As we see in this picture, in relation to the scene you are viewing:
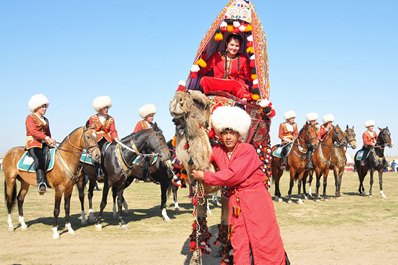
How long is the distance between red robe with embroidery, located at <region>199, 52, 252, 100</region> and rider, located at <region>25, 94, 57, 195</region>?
14.3 ft

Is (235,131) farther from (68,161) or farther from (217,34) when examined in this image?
(68,161)

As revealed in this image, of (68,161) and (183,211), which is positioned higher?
(68,161)

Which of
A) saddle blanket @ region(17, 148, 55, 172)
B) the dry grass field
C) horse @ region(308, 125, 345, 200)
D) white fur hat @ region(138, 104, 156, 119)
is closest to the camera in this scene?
the dry grass field

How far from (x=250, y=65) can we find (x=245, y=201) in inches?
99.7

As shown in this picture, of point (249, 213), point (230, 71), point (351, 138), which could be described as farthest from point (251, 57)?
point (351, 138)

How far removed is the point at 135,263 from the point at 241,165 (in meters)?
3.52

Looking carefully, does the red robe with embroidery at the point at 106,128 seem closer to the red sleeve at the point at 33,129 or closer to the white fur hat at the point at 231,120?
the red sleeve at the point at 33,129

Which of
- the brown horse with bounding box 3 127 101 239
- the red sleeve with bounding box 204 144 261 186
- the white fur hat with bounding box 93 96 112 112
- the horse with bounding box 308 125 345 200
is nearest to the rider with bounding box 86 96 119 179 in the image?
the white fur hat with bounding box 93 96 112 112

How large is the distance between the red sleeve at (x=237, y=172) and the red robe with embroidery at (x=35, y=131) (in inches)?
229

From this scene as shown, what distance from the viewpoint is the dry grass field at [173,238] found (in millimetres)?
6961

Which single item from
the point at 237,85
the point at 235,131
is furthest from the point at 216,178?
the point at 237,85

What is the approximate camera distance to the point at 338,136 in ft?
51.1

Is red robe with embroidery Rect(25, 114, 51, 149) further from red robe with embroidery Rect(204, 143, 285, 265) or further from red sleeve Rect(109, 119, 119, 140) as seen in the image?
red robe with embroidery Rect(204, 143, 285, 265)

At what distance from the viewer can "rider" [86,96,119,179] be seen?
10281mm
